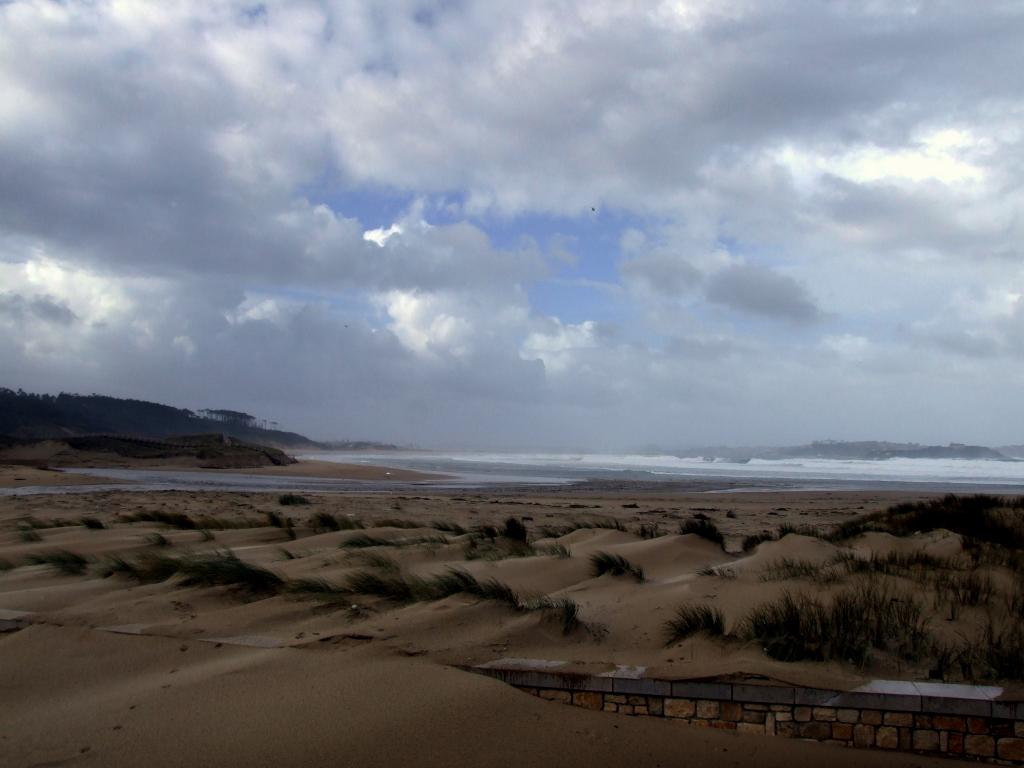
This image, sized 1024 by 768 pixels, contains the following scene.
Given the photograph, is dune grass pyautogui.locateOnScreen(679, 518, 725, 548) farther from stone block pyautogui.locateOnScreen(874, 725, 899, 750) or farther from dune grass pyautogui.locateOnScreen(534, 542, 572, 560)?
stone block pyautogui.locateOnScreen(874, 725, 899, 750)

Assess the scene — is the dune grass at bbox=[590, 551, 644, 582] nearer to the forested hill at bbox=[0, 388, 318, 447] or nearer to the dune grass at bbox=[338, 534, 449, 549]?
the dune grass at bbox=[338, 534, 449, 549]

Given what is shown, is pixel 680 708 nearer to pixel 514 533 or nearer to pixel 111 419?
pixel 514 533

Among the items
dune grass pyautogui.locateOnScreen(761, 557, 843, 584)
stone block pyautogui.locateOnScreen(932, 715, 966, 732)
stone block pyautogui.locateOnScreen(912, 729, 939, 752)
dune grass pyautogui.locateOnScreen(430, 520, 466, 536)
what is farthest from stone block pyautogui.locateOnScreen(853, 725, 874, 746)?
dune grass pyautogui.locateOnScreen(430, 520, 466, 536)

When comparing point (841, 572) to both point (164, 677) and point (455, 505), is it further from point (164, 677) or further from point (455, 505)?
point (455, 505)

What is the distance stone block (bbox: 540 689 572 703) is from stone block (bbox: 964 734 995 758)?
2.18 metres

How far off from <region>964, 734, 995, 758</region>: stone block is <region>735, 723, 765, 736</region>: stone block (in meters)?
1.05

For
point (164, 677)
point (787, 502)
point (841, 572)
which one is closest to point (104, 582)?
point (164, 677)

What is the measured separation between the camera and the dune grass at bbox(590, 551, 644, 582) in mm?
8232

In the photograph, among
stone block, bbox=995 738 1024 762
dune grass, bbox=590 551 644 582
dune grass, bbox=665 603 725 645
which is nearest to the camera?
stone block, bbox=995 738 1024 762

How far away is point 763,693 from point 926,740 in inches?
34.0

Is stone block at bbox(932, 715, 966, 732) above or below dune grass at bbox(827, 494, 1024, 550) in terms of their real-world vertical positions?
below

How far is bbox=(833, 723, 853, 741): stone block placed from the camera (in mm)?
4332

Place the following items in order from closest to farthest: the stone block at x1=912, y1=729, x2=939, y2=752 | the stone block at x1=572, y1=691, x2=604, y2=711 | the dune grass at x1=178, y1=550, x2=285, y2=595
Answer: the stone block at x1=912, y1=729, x2=939, y2=752 < the stone block at x1=572, y1=691, x2=604, y2=711 < the dune grass at x1=178, y1=550, x2=285, y2=595

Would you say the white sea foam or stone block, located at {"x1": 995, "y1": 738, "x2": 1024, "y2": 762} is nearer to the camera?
stone block, located at {"x1": 995, "y1": 738, "x2": 1024, "y2": 762}
